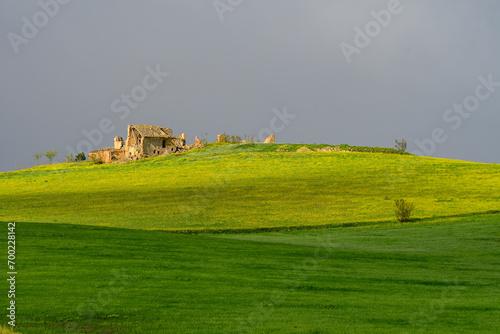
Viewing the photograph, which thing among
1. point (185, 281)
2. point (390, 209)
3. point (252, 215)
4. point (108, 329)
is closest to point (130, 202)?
point (252, 215)

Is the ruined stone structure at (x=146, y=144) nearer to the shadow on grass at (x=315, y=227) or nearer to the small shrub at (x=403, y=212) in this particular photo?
the shadow on grass at (x=315, y=227)

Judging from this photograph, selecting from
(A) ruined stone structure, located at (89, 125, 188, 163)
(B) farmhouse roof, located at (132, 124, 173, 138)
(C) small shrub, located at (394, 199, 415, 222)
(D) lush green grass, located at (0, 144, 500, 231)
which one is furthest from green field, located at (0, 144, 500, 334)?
(B) farmhouse roof, located at (132, 124, 173, 138)

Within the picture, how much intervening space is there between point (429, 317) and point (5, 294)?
9617 mm

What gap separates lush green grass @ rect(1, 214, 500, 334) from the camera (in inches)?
420

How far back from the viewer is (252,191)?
5094 centimetres

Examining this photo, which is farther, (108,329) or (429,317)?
(429,317)

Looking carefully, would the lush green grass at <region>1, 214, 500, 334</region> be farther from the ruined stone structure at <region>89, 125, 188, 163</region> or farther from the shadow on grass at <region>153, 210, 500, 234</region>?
the ruined stone structure at <region>89, 125, 188, 163</region>

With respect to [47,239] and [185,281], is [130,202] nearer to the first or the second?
[47,239]

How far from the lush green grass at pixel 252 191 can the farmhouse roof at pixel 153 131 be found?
20720mm

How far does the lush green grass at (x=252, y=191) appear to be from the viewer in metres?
40.7

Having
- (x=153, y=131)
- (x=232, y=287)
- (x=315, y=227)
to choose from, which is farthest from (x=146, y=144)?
(x=232, y=287)

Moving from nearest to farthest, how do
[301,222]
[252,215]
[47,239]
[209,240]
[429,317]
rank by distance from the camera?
[429,317], [47,239], [209,240], [301,222], [252,215]

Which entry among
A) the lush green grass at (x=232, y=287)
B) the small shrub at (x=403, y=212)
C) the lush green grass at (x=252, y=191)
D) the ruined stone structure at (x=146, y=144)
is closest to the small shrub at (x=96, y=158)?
the ruined stone structure at (x=146, y=144)

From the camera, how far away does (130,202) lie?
47969mm
